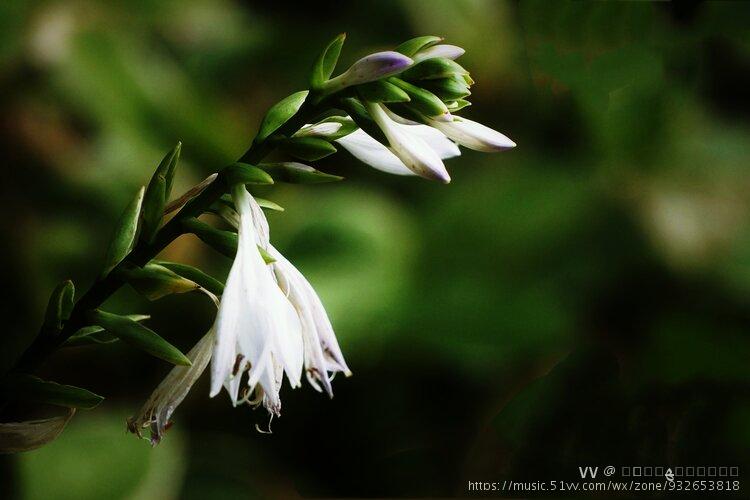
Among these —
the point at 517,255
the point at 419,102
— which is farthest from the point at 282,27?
the point at 419,102

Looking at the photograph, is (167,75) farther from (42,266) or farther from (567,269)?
(567,269)

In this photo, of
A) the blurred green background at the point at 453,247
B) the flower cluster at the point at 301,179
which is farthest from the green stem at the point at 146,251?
the blurred green background at the point at 453,247

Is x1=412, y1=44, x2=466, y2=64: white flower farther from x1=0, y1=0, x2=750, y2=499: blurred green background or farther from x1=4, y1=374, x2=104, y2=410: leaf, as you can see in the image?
x1=0, y1=0, x2=750, y2=499: blurred green background

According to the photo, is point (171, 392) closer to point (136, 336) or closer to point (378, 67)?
point (136, 336)

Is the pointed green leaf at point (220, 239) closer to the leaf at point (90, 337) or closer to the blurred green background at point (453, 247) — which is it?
the leaf at point (90, 337)

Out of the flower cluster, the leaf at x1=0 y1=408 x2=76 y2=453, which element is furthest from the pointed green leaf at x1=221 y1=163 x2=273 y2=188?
the leaf at x1=0 y1=408 x2=76 y2=453

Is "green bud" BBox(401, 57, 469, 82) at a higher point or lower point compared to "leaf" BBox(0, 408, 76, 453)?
higher

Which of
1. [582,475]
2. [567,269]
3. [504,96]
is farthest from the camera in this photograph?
[504,96]
